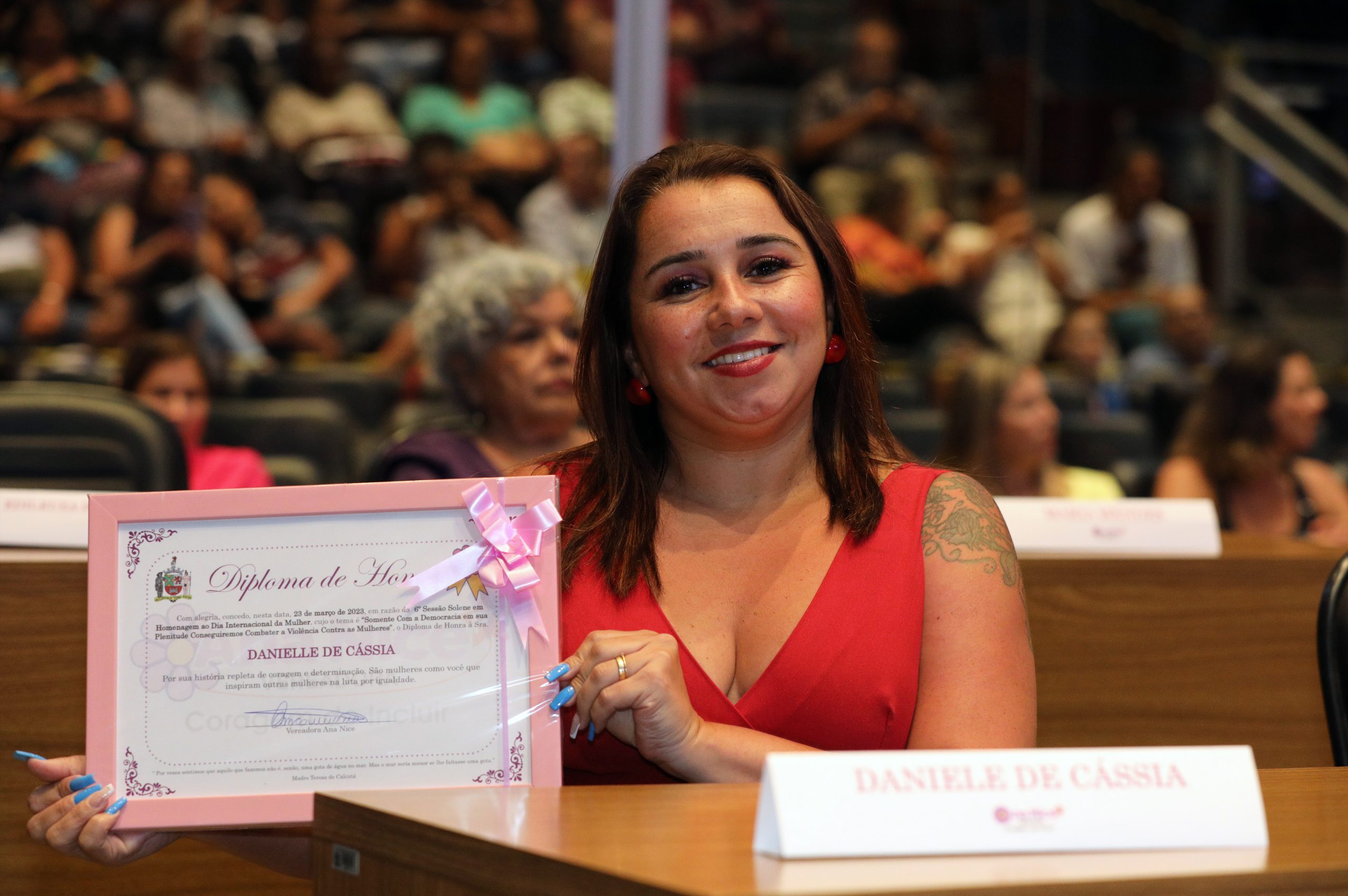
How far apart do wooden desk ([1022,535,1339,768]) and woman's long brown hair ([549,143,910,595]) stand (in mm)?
582

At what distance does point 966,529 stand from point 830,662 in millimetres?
225

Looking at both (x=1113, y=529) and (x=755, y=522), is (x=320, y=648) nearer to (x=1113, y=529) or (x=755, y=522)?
(x=755, y=522)

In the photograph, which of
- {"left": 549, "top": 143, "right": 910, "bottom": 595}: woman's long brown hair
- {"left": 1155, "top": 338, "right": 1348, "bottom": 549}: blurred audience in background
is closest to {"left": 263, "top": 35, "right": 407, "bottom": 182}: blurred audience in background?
{"left": 1155, "top": 338, "right": 1348, "bottom": 549}: blurred audience in background

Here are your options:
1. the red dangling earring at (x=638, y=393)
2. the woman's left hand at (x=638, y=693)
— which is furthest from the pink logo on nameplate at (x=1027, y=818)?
the red dangling earring at (x=638, y=393)

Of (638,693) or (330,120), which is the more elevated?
(330,120)

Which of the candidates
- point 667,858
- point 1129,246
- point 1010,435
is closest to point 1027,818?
point 667,858

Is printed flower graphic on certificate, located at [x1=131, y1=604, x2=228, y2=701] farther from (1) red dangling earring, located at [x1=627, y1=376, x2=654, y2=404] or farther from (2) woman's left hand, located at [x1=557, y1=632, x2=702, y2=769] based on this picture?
(1) red dangling earring, located at [x1=627, y1=376, x2=654, y2=404]

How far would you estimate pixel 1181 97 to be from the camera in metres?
6.14

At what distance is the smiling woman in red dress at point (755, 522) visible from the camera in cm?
150

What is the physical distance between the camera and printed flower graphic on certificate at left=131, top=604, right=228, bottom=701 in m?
1.34

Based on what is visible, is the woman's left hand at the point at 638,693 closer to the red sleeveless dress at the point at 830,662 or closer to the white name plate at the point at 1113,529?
the red sleeveless dress at the point at 830,662

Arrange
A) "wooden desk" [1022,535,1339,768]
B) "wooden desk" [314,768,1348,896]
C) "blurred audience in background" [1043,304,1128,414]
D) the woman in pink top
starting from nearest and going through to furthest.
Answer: "wooden desk" [314,768,1348,896], "wooden desk" [1022,535,1339,768], the woman in pink top, "blurred audience in background" [1043,304,1128,414]

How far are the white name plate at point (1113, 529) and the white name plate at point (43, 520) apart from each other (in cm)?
142
